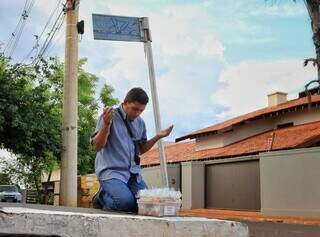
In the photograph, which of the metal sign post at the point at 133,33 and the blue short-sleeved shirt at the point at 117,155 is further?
the metal sign post at the point at 133,33

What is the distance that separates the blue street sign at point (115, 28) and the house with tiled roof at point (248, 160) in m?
11.4

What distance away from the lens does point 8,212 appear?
255cm

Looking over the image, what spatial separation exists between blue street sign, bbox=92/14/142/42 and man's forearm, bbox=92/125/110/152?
5.48 feet

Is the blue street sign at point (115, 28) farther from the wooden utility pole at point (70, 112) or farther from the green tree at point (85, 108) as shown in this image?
the green tree at point (85, 108)

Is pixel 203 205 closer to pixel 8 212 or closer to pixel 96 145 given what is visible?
pixel 96 145

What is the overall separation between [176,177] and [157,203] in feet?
63.1

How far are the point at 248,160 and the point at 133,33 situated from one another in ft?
47.0

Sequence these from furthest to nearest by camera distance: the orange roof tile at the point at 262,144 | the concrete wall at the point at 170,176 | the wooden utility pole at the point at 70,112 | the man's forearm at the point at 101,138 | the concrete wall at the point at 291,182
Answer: the concrete wall at the point at 170,176 → the orange roof tile at the point at 262,144 → the concrete wall at the point at 291,182 → the wooden utility pole at the point at 70,112 → the man's forearm at the point at 101,138

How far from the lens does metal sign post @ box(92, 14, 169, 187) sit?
5.26 metres

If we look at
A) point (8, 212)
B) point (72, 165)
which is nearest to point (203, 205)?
point (72, 165)

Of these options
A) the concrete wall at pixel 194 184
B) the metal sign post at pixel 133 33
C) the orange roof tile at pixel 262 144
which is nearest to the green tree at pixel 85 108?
the orange roof tile at pixel 262 144

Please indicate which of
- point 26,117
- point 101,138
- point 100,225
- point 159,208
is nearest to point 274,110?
point 26,117

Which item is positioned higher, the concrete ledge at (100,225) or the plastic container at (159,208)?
the plastic container at (159,208)

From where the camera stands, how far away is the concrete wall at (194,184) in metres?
21.5
